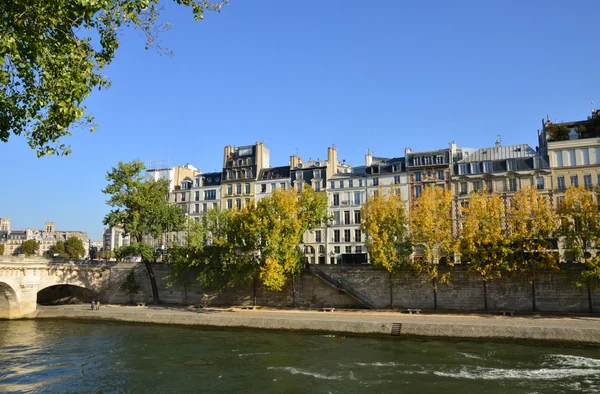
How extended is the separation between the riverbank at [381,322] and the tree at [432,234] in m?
4.16

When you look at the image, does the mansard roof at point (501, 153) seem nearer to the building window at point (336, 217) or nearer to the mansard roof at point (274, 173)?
the building window at point (336, 217)

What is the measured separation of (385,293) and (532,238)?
13.4 meters

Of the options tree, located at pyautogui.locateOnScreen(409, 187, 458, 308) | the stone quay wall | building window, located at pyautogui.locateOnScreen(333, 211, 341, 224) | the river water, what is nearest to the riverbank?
the river water

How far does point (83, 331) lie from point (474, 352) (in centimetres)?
2935

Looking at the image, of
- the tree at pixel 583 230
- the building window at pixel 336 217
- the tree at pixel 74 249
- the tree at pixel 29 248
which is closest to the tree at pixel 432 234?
the tree at pixel 583 230

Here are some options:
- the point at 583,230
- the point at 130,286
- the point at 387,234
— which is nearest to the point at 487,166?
the point at 583,230

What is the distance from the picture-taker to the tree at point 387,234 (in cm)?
4131

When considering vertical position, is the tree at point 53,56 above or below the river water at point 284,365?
above

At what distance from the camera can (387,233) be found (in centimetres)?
4209

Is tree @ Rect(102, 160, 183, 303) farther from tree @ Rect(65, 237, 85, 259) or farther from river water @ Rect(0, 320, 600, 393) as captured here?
tree @ Rect(65, 237, 85, 259)

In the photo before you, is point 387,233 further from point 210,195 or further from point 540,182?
point 210,195

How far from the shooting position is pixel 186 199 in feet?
236

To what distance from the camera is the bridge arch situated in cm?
4591

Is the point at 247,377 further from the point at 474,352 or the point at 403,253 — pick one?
the point at 403,253
